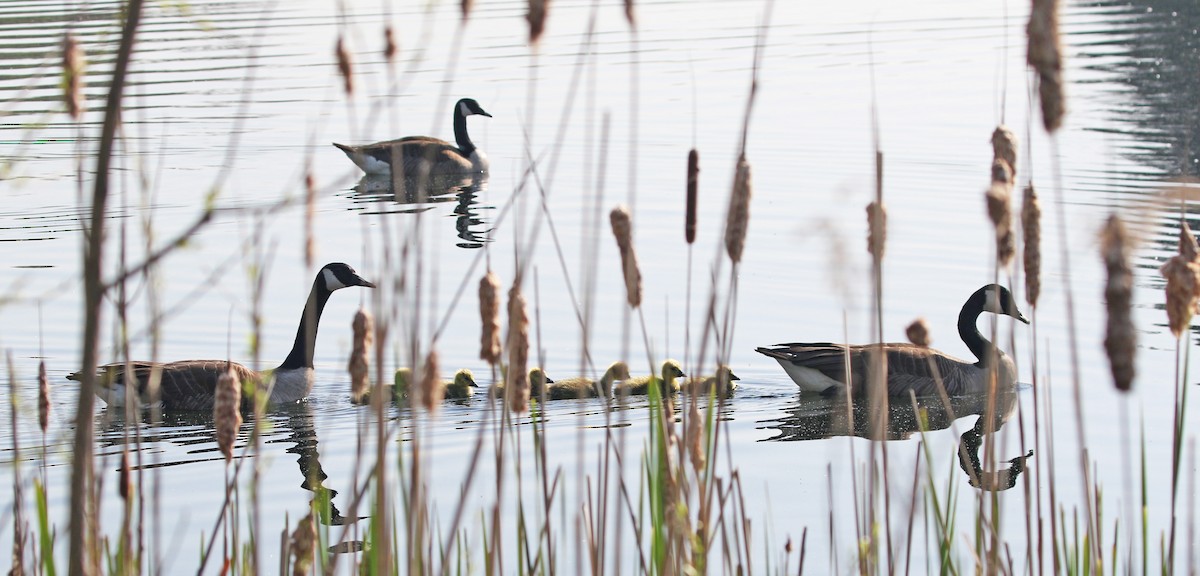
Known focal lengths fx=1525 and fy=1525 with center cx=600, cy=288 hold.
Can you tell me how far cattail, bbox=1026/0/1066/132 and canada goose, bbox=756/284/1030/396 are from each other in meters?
6.63

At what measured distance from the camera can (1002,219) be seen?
2.40 metres

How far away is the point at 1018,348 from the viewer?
9758 millimetres

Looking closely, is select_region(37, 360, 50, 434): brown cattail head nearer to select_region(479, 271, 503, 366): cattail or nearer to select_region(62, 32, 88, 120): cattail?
select_region(62, 32, 88, 120): cattail

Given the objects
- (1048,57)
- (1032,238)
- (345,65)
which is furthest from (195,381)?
(1048,57)

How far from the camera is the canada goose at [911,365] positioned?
8.75 m

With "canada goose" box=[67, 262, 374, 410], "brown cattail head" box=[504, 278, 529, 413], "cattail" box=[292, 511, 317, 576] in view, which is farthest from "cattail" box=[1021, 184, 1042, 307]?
"canada goose" box=[67, 262, 374, 410]

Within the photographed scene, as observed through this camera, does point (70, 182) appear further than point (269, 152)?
No

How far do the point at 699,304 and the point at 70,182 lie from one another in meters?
7.51

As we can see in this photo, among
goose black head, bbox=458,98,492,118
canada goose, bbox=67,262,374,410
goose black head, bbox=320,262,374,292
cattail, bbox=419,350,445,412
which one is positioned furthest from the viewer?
goose black head, bbox=458,98,492,118

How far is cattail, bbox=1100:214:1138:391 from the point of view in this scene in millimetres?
1800

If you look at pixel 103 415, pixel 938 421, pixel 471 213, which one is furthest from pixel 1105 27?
pixel 103 415

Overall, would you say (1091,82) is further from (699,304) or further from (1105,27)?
(699,304)

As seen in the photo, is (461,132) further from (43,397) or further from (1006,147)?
(1006,147)

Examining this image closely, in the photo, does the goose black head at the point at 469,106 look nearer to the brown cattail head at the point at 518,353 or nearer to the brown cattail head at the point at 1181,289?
the brown cattail head at the point at 518,353
